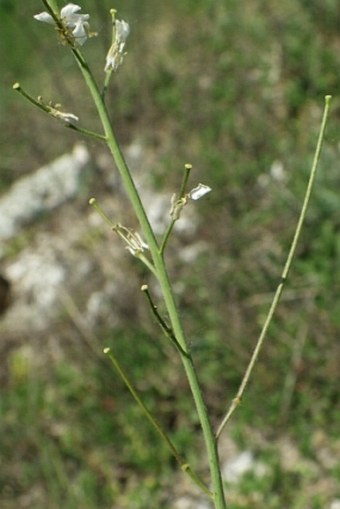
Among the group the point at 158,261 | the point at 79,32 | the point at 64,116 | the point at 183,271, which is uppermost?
the point at 79,32

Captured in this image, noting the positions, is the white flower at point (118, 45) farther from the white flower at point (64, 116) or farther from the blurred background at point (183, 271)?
the blurred background at point (183, 271)

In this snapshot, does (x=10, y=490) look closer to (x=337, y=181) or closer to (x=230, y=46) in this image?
(x=337, y=181)

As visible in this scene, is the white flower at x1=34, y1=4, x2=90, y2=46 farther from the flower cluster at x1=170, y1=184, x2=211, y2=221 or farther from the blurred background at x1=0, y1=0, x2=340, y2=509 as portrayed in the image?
the blurred background at x1=0, y1=0, x2=340, y2=509

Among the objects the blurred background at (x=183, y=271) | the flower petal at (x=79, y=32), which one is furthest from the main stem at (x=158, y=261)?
the blurred background at (x=183, y=271)

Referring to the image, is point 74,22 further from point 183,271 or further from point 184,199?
point 183,271

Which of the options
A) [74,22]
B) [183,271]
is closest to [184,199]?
[74,22]

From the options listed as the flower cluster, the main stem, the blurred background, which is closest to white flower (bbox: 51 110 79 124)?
the main stem

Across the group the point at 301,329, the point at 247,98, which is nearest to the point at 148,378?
the point at 301,329
